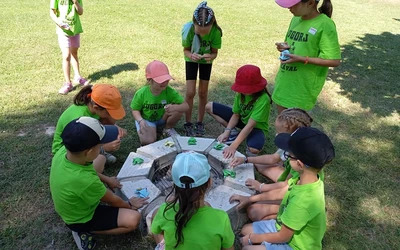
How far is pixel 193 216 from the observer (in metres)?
1.84

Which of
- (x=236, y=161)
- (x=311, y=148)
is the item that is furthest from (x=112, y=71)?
(x=311, y=148)

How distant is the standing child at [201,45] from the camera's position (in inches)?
139

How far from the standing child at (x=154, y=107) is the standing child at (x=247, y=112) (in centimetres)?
48

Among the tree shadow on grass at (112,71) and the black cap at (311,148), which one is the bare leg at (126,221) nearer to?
the black cap at (311,148)

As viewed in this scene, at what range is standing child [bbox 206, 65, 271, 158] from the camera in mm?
3473

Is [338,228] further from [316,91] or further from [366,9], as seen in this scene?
[366,9]

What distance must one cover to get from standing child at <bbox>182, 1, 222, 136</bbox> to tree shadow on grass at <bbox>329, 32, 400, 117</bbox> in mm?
2775

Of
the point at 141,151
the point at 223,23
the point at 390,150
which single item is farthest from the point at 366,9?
the point at 141,151

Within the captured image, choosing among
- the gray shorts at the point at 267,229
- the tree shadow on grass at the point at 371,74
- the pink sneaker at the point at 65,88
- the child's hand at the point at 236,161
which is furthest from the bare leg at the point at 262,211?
the pink sneaker at the point at 65,88

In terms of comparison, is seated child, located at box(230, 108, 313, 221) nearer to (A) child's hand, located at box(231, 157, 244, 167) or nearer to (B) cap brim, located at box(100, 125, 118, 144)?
(A) child's hand, located at box(231, 157, 244, 167)

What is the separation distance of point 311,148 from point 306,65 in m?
1.33

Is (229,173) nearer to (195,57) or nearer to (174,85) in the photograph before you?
(195,57)

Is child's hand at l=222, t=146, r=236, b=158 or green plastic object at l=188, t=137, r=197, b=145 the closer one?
child's hand at l=222, t=146, r=236, b=158

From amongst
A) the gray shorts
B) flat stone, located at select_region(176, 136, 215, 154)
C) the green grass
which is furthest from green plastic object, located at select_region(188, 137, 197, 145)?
the gray shorts
